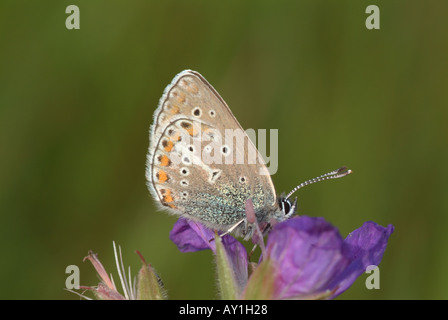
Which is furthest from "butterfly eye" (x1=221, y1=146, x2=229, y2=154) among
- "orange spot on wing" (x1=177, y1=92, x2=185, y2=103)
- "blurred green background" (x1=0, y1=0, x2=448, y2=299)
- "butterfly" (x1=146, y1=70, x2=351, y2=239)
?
"blurred green background" (x1=0, y1=0, x2=448, y2=299)

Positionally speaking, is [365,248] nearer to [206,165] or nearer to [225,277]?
[225,277]

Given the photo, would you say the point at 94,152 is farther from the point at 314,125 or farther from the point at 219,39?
the point at 314,125

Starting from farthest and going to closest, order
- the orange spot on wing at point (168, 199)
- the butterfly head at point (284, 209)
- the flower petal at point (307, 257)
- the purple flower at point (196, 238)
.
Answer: the orange spot on wing at point (168, 199), the butterfly head at point (284, 209), the purple flower at point (196, 238), the flower petal at point (307, 257)

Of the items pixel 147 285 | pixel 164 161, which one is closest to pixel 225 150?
pixel 164 161

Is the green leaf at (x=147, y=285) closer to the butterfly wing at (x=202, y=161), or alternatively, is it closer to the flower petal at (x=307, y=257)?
the butterfly wing at (x=202, y=161)

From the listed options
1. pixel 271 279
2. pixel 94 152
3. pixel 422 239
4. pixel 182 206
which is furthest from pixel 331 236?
pixel 94 152

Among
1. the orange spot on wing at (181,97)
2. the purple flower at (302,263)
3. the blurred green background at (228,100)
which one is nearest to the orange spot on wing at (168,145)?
the orange spot on wing at (181,97)

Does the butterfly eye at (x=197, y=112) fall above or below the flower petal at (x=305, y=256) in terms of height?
above
